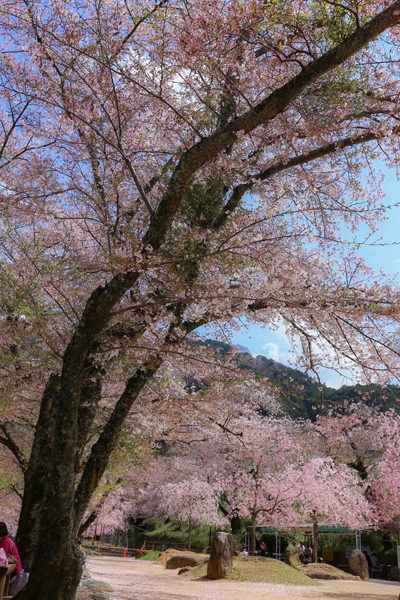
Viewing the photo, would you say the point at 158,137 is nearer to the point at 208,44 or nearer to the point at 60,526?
the point at 208,44

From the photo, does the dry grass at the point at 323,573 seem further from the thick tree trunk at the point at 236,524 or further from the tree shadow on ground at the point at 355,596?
the thick tree trunk at the point at 236,524

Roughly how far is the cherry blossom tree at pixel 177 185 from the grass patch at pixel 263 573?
7647 mm

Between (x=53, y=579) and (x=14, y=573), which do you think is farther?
(x=14, y=573)

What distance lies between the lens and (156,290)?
571cm

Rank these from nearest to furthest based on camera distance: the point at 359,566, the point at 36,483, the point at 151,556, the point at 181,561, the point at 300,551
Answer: the point at 36,483 → the point at 359,566 → the point at 181,561 → the point at 300,551 → the point at 151,556

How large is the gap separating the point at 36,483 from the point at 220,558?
7.69 m

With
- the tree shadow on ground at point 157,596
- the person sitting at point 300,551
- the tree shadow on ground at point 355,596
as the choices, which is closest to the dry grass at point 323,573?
the tree shadow on ground at point 355,596

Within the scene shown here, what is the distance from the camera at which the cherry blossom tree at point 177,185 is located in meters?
4.19

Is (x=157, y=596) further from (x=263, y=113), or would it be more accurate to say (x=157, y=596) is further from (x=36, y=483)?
(x=263, y=113)

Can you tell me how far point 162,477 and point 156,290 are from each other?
90.2ft

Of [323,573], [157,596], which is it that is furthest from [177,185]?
[323,573]

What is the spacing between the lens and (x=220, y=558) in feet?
40.1

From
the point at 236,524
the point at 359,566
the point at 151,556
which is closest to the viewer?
the point at 359,566

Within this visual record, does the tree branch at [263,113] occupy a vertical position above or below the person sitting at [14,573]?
above
